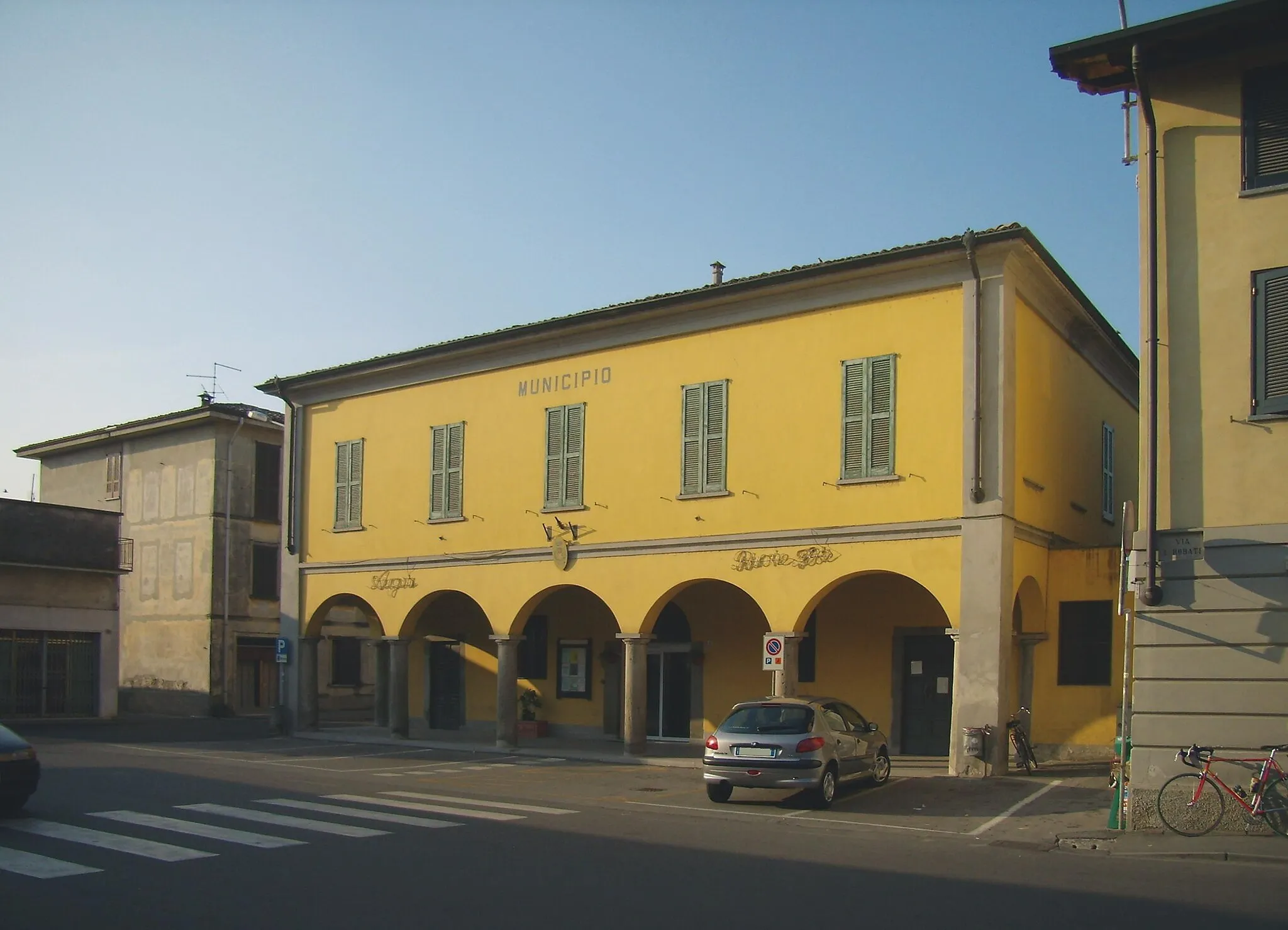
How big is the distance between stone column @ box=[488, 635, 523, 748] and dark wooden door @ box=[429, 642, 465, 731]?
17.6 feet

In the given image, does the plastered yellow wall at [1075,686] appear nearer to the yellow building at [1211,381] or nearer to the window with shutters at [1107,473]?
the window with shutters at [1107,473]

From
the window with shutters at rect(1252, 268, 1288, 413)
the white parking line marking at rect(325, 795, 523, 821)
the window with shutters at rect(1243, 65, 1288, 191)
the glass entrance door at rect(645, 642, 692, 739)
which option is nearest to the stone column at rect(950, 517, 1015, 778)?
the window with shutters at rect(1252, 268, 1288, 413)

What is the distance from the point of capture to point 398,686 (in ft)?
89.0

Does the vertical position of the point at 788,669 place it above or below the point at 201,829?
above


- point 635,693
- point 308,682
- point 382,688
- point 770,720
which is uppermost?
point 770,720

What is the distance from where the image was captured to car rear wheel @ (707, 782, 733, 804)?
16.2m

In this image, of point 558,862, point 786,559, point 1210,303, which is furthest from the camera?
point 786,559

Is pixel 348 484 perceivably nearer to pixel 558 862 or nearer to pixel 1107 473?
pixel 1107 473

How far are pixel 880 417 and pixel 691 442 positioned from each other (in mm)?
3913

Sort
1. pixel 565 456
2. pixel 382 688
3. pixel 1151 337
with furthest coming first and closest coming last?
pixel 382 688 < pixel 565 456 < pixel 1151 337

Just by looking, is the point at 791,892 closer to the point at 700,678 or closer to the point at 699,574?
the point at 699,574

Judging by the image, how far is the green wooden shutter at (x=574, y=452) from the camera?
24062mm

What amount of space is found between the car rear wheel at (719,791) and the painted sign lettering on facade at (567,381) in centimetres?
968

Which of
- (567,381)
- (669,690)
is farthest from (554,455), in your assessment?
(669,690)
